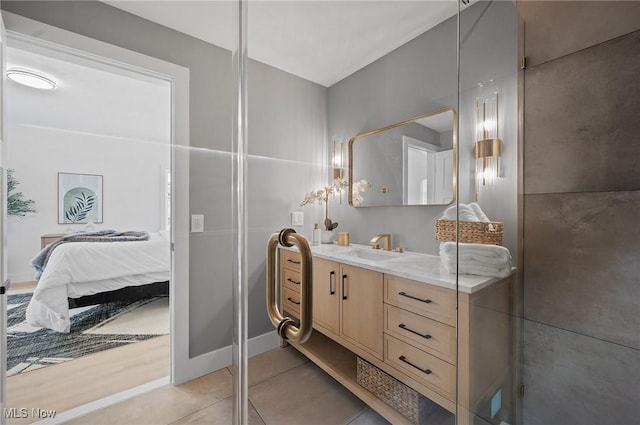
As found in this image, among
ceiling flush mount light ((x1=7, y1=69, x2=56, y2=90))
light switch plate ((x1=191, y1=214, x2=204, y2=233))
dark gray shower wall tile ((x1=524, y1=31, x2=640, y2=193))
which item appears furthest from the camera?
light switch plate ((x1=191, y1=214, x2=204, y2=233))

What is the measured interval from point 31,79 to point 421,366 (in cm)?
227

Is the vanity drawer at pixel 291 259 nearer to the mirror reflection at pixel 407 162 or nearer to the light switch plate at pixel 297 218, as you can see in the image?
the light switch plate at pixel 297 218

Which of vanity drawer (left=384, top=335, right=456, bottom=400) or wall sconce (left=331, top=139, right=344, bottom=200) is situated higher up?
wall sconce (left=331, top=139, right=344, bottom=200)

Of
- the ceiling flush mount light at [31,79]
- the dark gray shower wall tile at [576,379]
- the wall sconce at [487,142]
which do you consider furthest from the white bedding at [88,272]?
the dark gray shower wall tile at [576,379]

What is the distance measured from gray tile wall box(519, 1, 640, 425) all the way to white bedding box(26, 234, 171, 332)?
6.29ft

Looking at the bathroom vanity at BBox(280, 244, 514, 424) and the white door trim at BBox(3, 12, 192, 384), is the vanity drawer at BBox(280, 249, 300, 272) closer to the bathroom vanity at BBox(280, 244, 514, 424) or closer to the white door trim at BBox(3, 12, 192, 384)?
the bathroom vanity at BBox(280, 244, 514, 424)

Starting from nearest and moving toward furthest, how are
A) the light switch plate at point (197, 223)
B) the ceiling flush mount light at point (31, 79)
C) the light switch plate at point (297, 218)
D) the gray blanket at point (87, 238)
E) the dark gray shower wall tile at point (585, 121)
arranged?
the dark gray shower wall tile at point (585, 121) < the light switch plate at point (297, 218) < the ceiling flush mount light at point (31, 79) < the gray blanket at point (87, 238) < the light switch plate at point (197, 223)

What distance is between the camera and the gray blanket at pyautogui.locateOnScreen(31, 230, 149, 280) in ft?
4.52

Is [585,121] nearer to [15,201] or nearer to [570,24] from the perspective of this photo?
[570,24]

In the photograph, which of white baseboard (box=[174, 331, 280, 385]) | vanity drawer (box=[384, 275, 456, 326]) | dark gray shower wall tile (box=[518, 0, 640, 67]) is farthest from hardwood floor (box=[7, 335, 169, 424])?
dark gray shower wall tile (box=[518, 0, 640, 67])

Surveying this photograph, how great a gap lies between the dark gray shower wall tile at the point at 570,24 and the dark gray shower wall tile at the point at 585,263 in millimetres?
503

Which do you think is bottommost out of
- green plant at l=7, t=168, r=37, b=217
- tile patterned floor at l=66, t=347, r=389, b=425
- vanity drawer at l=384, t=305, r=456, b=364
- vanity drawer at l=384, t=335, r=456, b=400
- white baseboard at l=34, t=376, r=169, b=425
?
white baseboard at l=34, t=376, r=169, b=425

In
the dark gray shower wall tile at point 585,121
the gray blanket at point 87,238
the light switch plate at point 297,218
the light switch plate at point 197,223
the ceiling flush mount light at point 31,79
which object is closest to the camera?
the dark gray shower wall tile at point 585,121

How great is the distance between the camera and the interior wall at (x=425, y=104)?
2.47ft
